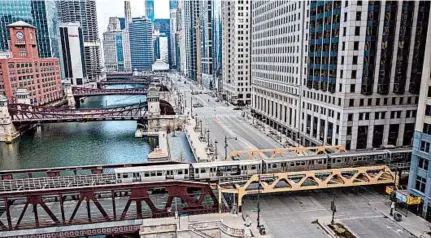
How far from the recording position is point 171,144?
Result: 96250 millimetres

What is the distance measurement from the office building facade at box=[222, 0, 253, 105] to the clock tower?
10099 centimetres

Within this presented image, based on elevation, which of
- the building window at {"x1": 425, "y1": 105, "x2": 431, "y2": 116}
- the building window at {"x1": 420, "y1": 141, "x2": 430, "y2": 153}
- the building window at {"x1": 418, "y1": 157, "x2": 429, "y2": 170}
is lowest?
the building window at {"x1": 418, "y1": 157, "x2": 429, "y2": 170}

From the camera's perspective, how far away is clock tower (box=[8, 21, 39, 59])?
15738 cm

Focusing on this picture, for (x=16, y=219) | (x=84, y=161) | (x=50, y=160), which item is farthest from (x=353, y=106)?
(x=50, y=160)

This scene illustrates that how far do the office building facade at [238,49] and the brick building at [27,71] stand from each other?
96.0 metres

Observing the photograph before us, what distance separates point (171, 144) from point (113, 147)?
2167cm

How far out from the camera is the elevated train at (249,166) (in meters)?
48.9

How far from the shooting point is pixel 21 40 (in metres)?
159

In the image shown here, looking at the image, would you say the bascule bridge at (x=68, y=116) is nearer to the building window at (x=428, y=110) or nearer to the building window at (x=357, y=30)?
the building window at (x=357, y=30)

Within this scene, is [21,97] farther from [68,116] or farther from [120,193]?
[120,193]

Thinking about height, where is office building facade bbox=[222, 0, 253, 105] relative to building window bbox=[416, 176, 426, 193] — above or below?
above

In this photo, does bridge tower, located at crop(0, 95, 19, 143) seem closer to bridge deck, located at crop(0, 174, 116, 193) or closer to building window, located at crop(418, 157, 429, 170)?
bridge deck, located at crop(0, 174, 116, 193)

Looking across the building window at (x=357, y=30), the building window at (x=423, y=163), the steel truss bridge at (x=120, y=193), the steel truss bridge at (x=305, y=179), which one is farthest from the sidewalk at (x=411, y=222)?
the building window at (x=357, y=30)

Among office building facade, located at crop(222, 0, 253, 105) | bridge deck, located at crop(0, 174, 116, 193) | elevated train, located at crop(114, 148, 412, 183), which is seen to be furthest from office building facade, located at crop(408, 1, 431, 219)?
office building facade, located at crop(222, 0, 253, 105)
